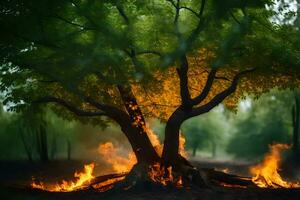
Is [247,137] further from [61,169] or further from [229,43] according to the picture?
[229,43]

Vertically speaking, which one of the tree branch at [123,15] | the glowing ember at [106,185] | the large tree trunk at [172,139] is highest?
the tree branch at [123,15]

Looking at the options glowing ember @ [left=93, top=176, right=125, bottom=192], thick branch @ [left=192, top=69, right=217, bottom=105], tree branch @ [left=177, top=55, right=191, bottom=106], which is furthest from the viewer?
glowing ember @ [left=93, top=176, right=125, bottom=192]

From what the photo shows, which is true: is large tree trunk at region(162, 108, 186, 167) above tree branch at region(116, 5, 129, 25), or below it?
below

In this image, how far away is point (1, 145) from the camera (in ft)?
159

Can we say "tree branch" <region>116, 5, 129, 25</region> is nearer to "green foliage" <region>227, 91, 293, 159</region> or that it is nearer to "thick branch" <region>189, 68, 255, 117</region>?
"thick branch" <region>189, 68, 255, 117</region>

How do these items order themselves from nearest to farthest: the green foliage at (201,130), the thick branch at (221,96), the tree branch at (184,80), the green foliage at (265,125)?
the tree branch at (184,80) → the thick branch at (221,96) → the green foliage at (265,125) → the green foliage at (201,130)

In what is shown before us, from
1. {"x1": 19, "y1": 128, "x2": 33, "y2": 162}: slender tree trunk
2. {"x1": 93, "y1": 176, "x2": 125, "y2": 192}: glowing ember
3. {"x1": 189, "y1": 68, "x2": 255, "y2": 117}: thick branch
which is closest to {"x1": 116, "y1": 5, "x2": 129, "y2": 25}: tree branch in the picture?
{"x1": 189, "y1": 68, "x2": 255, "y2": 117}: thick branch

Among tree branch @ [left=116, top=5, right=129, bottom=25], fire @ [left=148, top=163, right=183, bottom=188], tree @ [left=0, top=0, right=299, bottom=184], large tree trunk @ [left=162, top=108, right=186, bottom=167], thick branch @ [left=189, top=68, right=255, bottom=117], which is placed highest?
tree branch @ [left=116, top=5, right=129, bottom=25]

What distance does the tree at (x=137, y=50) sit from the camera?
1942 cm

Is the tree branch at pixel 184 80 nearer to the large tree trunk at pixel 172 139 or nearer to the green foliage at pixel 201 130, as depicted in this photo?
the large tree trunk at pixel 172 139

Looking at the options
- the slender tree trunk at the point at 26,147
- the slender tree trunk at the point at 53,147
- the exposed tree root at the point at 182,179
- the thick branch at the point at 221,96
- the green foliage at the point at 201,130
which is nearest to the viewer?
the exposed tree root at the point at 182,179

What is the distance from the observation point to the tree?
63.7 ft

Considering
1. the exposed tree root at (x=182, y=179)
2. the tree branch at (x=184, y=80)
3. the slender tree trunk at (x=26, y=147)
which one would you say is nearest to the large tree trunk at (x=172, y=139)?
the exposed tree root at (x=182, y=179)

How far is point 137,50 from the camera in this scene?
71.6ft
